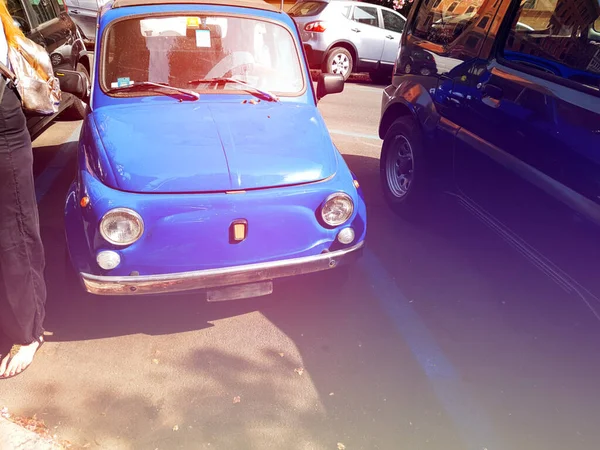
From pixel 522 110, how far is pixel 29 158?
2762 millimetres

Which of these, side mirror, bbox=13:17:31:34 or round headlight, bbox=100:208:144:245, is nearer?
round headlight, bbox=100:208:144:245

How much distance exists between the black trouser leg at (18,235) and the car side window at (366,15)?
9480 millimetres

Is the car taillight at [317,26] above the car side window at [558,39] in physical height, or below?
below

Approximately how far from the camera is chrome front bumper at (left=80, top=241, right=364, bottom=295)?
2693 mm

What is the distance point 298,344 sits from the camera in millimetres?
3123

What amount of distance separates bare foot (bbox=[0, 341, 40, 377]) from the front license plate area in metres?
0.98

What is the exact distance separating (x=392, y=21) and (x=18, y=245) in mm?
10273

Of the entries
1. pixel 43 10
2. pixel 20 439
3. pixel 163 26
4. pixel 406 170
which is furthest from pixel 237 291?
pixel 43 10

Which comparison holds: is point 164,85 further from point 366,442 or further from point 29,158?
point 366,442

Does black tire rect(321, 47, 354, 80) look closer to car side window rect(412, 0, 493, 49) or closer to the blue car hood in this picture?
car side window rect(412, 0, 493, 49)

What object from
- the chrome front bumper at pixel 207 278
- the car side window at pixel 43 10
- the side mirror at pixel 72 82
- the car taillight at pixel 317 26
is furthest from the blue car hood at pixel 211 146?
the car taillight at pixel 317 26

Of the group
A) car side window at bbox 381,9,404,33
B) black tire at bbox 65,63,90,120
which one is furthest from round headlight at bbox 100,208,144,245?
car side window at bbox 381,9,404,33

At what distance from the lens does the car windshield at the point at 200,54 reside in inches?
138

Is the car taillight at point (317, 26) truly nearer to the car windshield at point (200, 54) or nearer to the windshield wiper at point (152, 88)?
the car windshield at point (200, 54)
